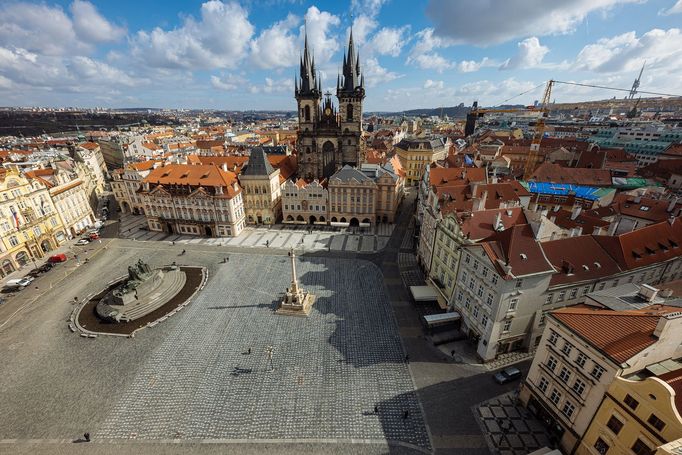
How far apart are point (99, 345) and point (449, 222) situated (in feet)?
158

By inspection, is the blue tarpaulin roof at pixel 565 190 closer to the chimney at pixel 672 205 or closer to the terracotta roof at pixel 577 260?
the chimney at pixel 672 205

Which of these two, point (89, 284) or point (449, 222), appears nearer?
point (449, 222)

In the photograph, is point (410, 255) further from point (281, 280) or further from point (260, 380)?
point (260, 380)

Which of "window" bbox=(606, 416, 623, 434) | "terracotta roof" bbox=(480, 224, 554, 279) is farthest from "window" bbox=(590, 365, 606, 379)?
"terracotta roof" bbox=(480, 224, 554, 279)

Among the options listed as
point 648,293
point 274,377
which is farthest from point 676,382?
point 274,377

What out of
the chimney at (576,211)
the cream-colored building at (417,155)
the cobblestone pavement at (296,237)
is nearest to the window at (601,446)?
the chimney at (576,211)

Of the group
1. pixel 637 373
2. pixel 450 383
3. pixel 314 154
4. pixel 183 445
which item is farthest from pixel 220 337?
pixel 314 154

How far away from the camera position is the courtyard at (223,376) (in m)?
28.3

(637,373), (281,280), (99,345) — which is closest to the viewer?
(637,373)

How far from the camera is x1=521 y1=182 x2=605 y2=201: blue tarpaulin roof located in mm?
59716

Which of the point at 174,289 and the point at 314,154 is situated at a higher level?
the point at 314,154

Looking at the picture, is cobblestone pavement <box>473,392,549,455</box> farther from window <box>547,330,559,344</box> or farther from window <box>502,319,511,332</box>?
window <box>547,330,559,344</box>

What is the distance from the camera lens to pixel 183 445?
26.7 m

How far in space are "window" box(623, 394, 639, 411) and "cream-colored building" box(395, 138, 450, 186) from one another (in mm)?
94353
